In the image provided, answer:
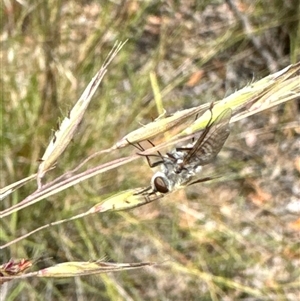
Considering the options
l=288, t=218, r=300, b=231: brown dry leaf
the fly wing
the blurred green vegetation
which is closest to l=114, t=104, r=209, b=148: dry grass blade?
the fly wing

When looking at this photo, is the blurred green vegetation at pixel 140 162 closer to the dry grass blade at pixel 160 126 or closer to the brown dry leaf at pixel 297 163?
the brown dry leaf at pixel 297 163

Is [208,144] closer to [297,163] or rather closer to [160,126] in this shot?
[160,126]

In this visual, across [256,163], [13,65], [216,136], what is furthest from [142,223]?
[216,136]

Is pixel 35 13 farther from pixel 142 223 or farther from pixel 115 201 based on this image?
pixel 115 201

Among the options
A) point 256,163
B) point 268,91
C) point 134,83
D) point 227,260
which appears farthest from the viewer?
point 256,163

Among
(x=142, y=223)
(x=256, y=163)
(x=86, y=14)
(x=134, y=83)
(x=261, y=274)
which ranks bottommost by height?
(x=261, y=274)

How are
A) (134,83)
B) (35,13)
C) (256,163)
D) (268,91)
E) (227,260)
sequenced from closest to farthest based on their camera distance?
(268,91) → (35,13) → (134,83) → (227,260) → (256,163)

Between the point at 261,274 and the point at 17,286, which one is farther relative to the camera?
the point at 261,274

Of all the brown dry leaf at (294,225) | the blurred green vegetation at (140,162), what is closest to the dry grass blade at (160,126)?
the blurred green vegetation at (140,162)
